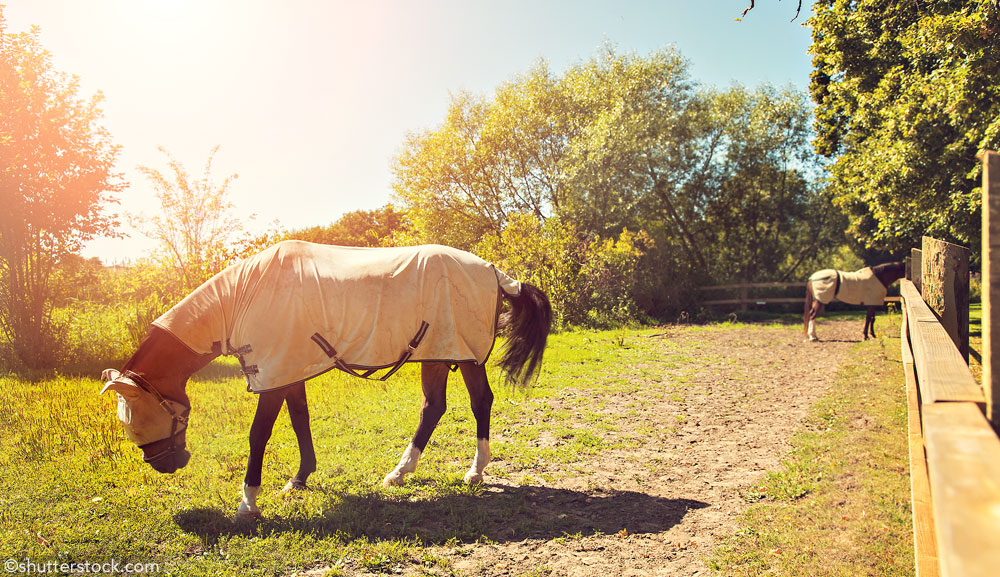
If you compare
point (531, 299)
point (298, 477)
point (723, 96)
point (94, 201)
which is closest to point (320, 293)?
point (298, 477)

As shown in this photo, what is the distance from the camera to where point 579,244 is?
17062 millimetres

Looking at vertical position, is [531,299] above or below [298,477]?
above

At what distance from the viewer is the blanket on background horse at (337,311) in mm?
4121

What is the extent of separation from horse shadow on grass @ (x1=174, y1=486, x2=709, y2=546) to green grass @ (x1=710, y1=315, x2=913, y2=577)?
0.56 metres

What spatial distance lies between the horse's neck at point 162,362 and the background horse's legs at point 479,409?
2.06m

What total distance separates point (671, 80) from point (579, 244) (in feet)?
30.3

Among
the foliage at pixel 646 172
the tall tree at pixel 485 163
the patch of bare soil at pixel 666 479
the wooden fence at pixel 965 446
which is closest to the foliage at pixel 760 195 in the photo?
the foliage at pixel 646 172

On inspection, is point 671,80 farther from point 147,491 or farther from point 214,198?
point 147,491

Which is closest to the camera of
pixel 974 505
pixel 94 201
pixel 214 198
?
pixel 974 505

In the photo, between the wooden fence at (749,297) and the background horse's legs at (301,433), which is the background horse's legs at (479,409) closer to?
the background horse's legs at (301,433)

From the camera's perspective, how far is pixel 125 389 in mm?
3855
